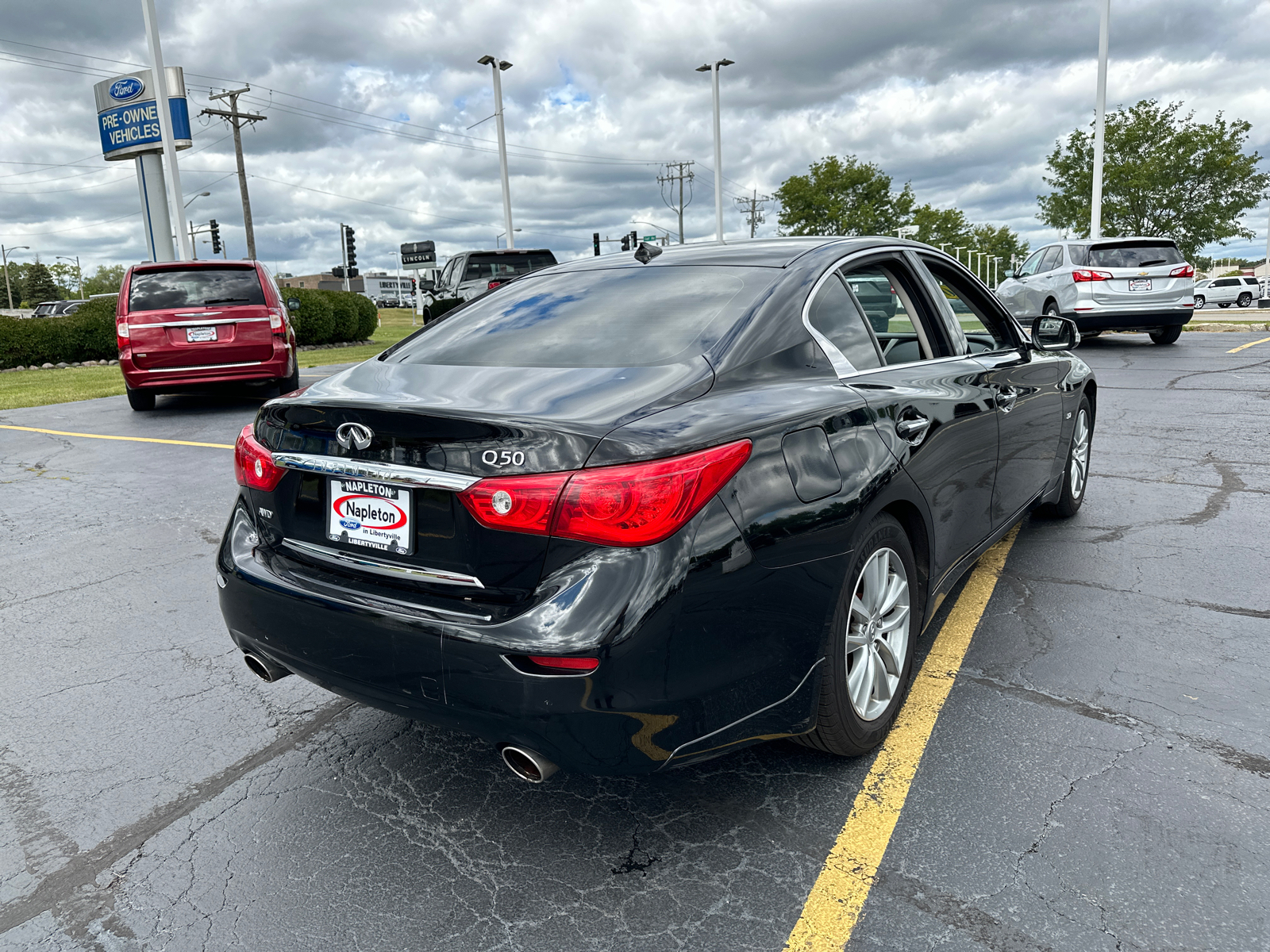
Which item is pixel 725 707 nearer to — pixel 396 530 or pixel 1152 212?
pixel 396 530

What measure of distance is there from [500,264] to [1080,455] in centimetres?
1663

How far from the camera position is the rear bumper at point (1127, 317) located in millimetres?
14930

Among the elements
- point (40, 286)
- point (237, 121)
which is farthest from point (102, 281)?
point (237, 121)

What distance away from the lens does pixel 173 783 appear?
2840 mm

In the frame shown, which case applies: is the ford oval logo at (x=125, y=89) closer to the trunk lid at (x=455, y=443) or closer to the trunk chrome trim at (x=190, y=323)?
the trunk chrome trim at (x=190, y=323)

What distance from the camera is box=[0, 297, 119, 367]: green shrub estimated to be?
1955 cm

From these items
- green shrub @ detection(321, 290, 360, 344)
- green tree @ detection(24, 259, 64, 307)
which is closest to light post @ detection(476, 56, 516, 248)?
green shrub @ detection(321, 290, 360, 344)

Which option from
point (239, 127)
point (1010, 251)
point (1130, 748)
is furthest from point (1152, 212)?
point (1010, 251)

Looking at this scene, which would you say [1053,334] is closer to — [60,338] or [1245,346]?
[1245,346]

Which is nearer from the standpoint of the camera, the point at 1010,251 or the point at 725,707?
the point at 725,707

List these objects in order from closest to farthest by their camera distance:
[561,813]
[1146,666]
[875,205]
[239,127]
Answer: [561,813]
[1146,666]
[239,127]
[875,205]

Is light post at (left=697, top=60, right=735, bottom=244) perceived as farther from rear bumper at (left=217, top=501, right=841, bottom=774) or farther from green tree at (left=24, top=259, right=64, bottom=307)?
green tree at (left=24, top=259, right=64, bottom=307)

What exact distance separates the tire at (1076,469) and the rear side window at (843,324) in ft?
7.95

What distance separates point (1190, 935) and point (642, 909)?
3.95 feet
